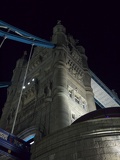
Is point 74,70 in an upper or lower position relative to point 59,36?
lower

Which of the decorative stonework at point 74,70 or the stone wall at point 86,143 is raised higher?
the decorative stonework at point 74,70

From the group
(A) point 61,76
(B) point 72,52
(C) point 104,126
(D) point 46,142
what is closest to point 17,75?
(B) point 72,52

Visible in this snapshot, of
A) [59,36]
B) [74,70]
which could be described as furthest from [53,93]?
[59,36]

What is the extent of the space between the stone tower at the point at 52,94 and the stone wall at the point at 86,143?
4938 millimetres

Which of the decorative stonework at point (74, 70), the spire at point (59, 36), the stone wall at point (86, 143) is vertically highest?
the spire at point (59, 36)

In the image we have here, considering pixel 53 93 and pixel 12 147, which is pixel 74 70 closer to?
pixel 53 93

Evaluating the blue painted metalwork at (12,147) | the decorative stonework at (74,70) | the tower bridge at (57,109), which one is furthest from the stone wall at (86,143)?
the decorative stonework at (74,70)

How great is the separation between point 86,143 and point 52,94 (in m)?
11.7

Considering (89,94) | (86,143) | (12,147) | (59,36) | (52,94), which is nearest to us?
(86,143)

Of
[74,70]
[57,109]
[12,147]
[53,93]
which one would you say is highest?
[74,70]

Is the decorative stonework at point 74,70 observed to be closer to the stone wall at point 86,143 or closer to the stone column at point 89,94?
the stone column at point 89,94

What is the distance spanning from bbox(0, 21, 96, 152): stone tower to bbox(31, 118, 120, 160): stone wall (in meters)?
4.94

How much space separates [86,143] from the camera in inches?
498

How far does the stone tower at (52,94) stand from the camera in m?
21.2
